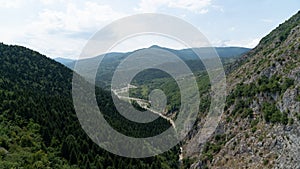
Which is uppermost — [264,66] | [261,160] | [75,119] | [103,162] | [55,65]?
[55,65]

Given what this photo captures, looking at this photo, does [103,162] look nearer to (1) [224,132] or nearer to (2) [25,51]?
(1) [224,132]

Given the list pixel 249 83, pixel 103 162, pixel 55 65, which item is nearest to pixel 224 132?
pixel 249 83

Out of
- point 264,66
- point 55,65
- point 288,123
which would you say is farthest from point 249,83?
point 55,65

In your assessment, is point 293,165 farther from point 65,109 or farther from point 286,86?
point 65,109

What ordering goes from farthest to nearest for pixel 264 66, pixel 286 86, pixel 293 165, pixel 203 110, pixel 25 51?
pixel 25 51, pixel 203 110, pixel 264 66, pixel 286 86, pixel 293 165

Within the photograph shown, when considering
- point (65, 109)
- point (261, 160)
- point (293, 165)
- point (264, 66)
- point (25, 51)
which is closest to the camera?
point (293, 165)

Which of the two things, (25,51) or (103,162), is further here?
(25,51)

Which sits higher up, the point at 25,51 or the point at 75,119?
the point at 25,51
